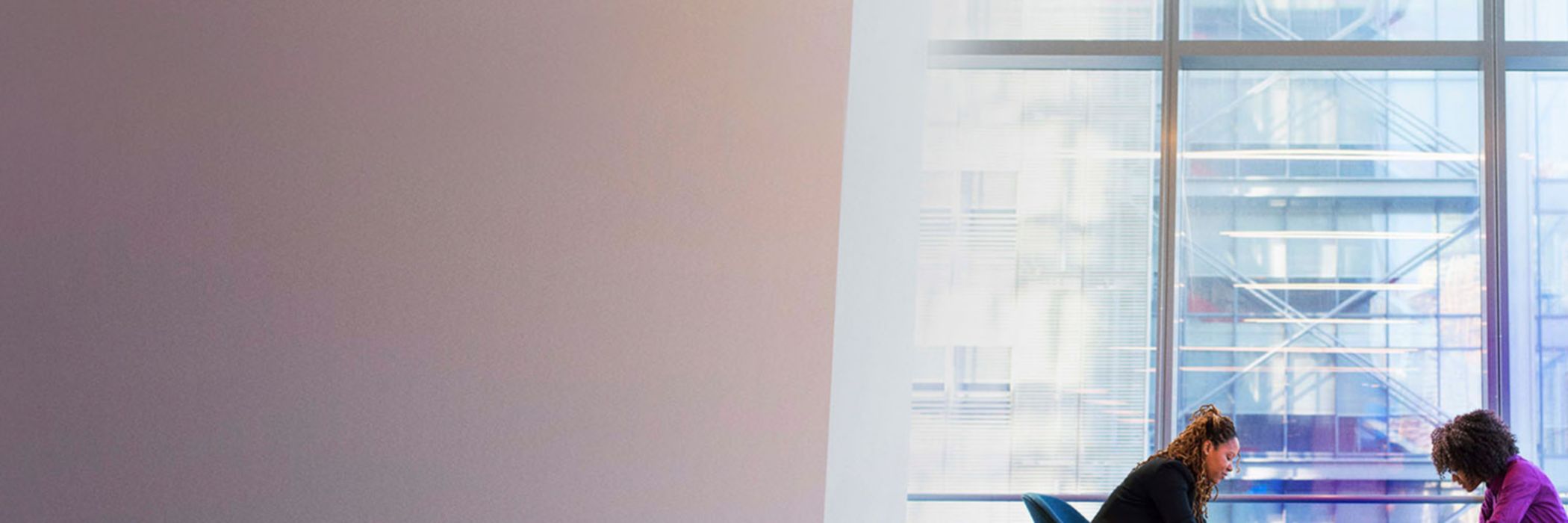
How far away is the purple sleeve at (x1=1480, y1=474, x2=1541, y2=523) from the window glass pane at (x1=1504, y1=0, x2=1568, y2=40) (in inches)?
79.4

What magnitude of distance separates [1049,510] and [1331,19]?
260 cm

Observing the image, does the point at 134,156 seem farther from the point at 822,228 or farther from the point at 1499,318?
the point at 1499,318

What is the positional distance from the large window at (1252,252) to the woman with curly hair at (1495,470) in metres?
0.75

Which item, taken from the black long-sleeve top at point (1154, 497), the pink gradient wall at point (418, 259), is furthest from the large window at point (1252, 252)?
the pink gradient wall at point (418, 259)

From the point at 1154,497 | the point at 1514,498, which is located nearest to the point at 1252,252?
the point at 1514,498

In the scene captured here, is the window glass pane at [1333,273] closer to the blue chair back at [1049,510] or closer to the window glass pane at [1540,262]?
the window glass pane at [1540,262]

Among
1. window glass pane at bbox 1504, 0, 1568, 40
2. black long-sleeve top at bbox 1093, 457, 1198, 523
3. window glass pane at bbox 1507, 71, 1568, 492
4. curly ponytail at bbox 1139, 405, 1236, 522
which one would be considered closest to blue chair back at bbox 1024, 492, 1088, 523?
black long-sleeve top at bbox 1093, 457, 1198, 523

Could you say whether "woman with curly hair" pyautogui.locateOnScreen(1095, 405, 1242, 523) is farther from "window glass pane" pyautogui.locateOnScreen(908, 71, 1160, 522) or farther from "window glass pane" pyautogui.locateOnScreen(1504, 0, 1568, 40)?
"window glass pane" pyautogui.locateOnScreen(1504, 0, 1568, 40)

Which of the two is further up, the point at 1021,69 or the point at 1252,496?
the point at 1021,69

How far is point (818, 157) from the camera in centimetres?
370

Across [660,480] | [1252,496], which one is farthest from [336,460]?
[1252,496]

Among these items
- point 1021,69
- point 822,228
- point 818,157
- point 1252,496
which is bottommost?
point 1252,496

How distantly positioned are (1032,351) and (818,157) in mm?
1665

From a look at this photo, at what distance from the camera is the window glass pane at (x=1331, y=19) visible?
491 cm
